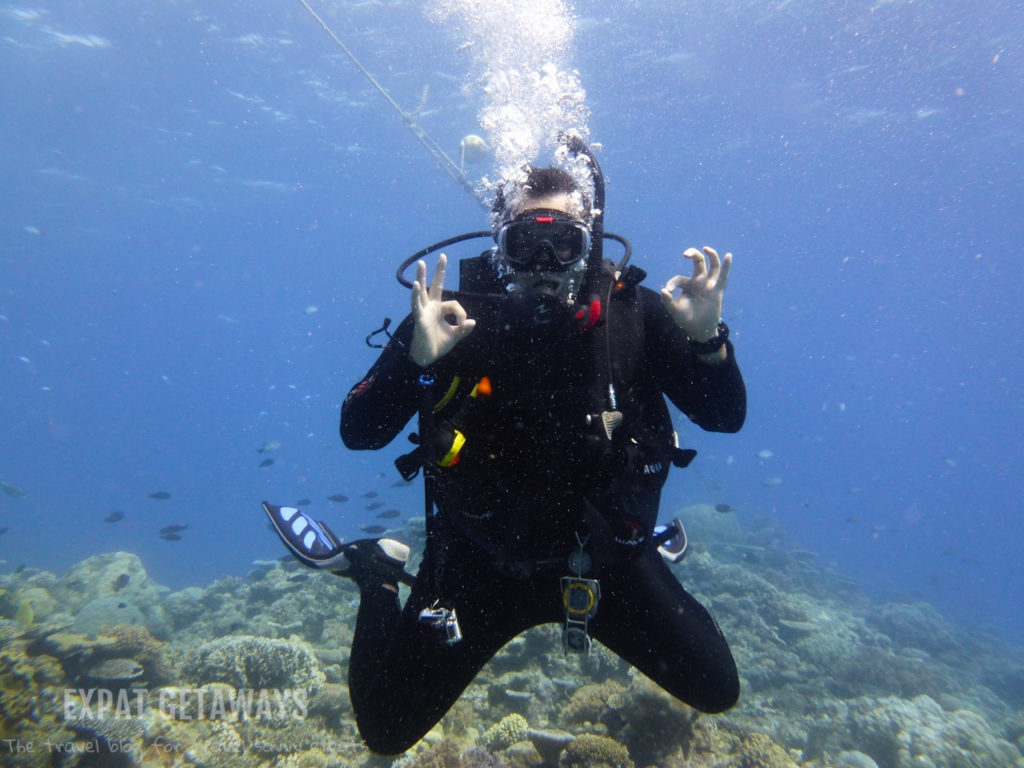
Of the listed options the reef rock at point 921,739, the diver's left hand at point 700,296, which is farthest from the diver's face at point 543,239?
the reef rock at point 921,739

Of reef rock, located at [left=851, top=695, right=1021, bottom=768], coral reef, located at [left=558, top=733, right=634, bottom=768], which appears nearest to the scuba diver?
coral reef, located at [left=558, top=733, right=634, bottom=768]

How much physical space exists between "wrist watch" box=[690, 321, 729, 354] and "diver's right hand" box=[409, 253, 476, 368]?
53.8 inches

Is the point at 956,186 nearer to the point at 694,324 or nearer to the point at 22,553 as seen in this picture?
the point at 694,324

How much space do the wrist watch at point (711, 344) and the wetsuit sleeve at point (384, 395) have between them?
174 centimetres

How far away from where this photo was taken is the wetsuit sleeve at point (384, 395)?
3.55 metres

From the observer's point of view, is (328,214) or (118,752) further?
(328,214)

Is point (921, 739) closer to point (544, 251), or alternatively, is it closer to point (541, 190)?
point (544, 251)

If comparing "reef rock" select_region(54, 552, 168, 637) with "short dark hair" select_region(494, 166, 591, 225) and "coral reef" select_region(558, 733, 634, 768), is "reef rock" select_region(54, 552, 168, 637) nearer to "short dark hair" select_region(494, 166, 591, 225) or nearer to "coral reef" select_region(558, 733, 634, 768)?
"coral reef" select_region(558, 733, 634, 768)

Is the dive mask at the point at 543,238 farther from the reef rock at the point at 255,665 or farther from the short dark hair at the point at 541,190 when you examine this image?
the reef rock at the point at 255,665

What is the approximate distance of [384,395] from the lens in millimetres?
3566

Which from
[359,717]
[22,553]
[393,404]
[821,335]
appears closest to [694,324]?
[393,404]

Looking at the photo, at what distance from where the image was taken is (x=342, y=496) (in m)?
14.5

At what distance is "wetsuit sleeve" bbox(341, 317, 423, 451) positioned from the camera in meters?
3.55

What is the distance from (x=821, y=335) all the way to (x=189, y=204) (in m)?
122
